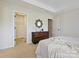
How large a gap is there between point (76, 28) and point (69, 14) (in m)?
1.21

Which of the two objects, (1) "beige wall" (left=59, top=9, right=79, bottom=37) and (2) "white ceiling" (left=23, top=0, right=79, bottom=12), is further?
(1) "beige wall" (left=59, top=9, right=79, bottom=37)

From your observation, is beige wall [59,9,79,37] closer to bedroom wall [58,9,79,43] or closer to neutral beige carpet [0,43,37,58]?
bedroom wall [58,9,79,43]

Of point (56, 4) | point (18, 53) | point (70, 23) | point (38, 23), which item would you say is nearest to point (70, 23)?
point (70, 23)

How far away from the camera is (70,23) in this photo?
287 inches

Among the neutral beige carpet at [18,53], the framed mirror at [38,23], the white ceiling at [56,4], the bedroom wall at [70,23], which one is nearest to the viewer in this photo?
the neutral beige carpet at [18,53]

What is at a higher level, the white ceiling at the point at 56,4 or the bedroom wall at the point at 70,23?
the white ceiling at the point at 56,4

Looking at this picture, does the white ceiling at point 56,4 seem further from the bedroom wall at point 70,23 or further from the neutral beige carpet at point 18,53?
the neutral beige carpet at point 18,53

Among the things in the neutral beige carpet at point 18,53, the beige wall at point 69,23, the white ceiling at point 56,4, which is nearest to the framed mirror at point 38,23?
the white ceiling at point 56,4

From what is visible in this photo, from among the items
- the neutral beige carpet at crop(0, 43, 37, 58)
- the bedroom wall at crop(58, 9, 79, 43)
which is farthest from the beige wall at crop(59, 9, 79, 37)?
the neutral beige carpet at crop(0, 43, 37, 58)

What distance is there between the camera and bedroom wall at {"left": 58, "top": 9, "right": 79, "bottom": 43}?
6875 mm

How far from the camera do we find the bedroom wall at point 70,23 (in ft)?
22.6

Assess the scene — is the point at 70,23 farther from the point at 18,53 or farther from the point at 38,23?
the point at 18,53

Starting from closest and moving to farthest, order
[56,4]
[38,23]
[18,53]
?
[18,53] < [56,4] < [38,23]

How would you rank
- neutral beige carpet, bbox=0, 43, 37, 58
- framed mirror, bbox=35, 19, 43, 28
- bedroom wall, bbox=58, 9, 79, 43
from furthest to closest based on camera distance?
framed mirror, bbox=35, 19, 43, 28
bedroom wall, bbox=58, 9, 79, 43
neutral beige carpet, bbox=0, 43, 37, 58
